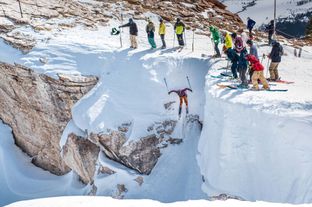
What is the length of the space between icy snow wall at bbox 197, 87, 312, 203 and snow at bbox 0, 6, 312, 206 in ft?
0.11

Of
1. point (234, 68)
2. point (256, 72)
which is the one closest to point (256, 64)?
point (256, 72)

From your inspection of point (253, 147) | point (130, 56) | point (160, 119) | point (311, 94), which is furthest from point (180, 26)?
point (253, 147)

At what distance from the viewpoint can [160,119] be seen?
1866 centimetres

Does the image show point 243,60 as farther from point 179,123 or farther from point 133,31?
point 133,31

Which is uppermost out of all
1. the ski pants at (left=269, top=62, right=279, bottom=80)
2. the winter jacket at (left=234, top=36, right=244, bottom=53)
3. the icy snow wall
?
the winter jacket at (left=234, top=36, right=244, bottom=53)

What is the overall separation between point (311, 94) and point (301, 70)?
4.83 meters

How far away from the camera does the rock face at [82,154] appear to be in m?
18.6

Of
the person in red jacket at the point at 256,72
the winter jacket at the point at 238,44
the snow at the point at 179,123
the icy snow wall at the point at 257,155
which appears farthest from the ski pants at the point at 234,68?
the icy snow wall at the point at 257,155

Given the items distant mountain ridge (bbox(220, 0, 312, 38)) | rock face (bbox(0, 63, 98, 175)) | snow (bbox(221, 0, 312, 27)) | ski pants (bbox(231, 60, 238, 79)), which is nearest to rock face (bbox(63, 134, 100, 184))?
rock face (bbox(0, 63, 98, 175))

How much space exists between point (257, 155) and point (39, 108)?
12.5 m

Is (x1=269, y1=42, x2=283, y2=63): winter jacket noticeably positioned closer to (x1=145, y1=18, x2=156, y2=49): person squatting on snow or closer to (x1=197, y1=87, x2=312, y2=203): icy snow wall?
(x1=197, y1=87, x2=312, y2=203): icy snow wall

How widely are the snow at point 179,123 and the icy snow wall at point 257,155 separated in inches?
1.3

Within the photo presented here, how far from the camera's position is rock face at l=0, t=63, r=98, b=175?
776 inches

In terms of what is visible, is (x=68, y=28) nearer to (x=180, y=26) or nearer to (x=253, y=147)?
(x=180, y=26)
